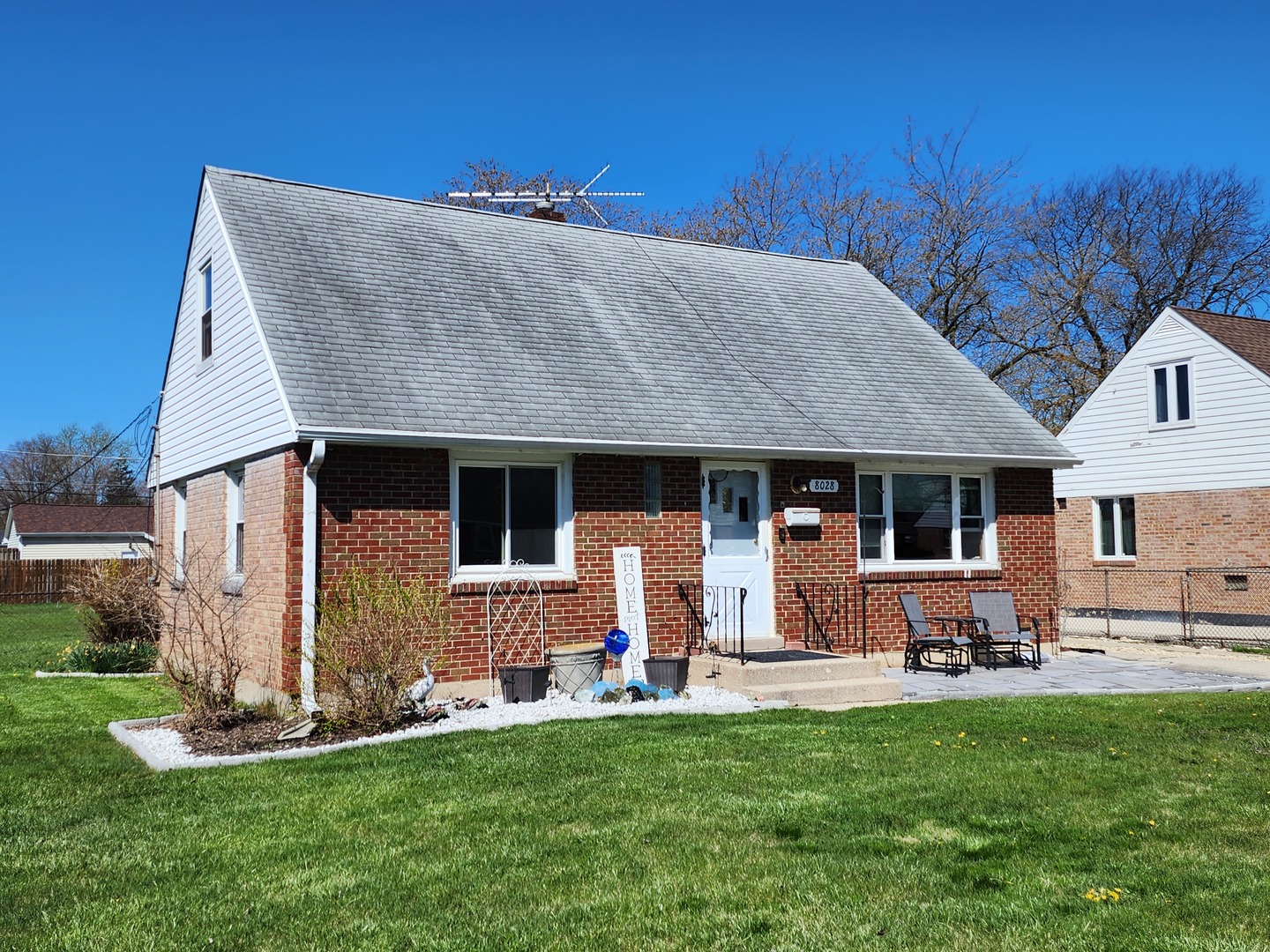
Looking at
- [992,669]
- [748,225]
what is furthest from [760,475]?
[748,225]

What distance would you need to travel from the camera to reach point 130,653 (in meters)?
16.7

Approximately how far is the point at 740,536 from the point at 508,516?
10.2 ft

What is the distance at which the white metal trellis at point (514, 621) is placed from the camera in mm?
12008

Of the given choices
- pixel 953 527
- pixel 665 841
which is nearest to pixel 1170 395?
pixel 953 527

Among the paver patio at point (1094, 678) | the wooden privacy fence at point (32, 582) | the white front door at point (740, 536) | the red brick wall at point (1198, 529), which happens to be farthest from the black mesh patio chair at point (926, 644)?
the wooden privacy fence at point (32, 582)

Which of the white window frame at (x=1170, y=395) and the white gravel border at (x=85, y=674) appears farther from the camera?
the white window frame at (x=1170, y=395)

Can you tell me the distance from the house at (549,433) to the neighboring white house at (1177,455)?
25.9ft

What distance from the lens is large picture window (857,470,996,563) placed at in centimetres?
1492

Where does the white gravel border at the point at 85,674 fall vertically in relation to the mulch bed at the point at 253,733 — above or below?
below

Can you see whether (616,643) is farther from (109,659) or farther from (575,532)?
(109,659)

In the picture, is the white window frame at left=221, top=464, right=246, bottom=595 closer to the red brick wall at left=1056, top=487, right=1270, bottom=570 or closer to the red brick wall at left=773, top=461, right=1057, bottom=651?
the red brick wall at left=773, top=461, right=1057, bottom=651

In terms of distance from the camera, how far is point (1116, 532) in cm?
2462

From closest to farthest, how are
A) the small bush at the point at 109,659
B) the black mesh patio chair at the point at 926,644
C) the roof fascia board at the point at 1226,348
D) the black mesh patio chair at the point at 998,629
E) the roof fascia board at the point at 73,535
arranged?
the black mesh patio chair at the point at 926,644 → the black mesh patio chair at the point at 998,629 → the small bush at the point at 109,659 → the roof fascia board at the point at 1226,348 → the roof fascia board at the point at 73,535

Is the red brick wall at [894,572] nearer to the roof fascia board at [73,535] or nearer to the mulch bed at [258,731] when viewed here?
the mulch bed at [258,731]
